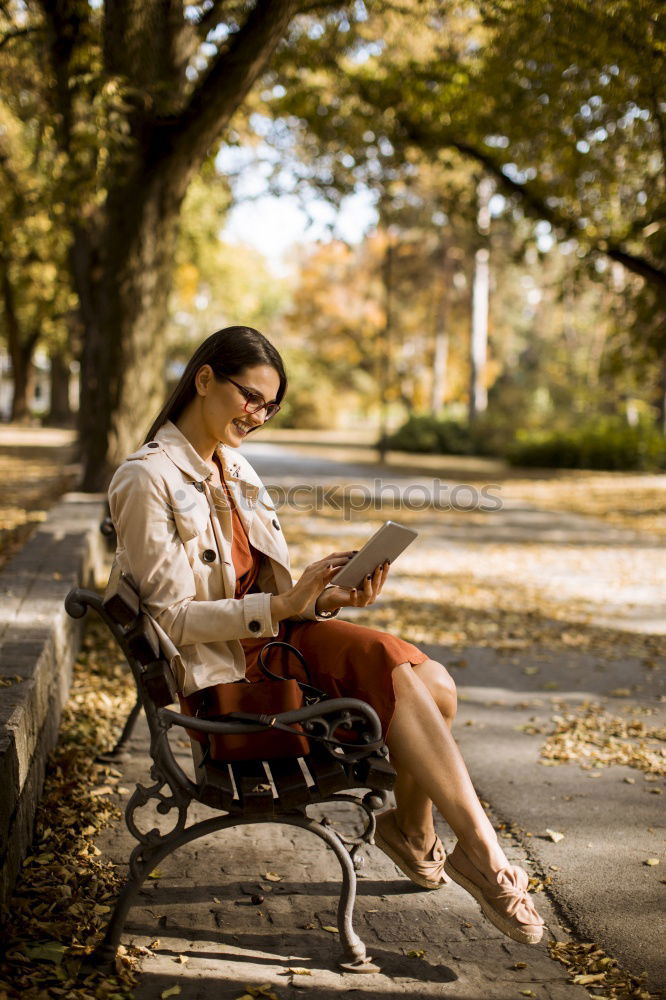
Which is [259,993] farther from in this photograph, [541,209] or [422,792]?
[541,209]

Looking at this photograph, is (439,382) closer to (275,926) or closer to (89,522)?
(89,522)

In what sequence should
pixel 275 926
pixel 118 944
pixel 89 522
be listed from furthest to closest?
1. pixel 89 522
2. pixel 275 926
3. pixel 118 944

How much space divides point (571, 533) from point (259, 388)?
10.8 metres

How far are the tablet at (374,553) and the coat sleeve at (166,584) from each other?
0.86 ft

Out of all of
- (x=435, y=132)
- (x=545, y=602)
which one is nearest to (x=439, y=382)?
(x=435, y=132)

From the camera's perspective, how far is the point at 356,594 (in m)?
3.18

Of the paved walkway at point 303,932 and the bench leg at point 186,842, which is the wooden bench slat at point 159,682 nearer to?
the bench leg at point 186,842

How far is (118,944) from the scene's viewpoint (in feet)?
9.07

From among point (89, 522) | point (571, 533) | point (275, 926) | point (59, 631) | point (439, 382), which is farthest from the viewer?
point (439, 382)

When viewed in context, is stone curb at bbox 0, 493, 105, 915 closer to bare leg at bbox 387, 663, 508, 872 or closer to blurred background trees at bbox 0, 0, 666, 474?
bare leg at bbox 387, 663, 508, 872

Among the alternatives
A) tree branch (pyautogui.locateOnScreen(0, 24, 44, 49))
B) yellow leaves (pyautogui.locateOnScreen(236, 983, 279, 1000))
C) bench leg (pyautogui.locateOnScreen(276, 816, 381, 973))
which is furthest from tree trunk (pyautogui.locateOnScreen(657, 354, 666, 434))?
yellow leaves (pyautogui.locateOnScreen(236, 983, 279, 1000))

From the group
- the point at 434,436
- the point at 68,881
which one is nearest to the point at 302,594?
the point at 68,881

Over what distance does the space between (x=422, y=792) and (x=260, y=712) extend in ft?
1.98

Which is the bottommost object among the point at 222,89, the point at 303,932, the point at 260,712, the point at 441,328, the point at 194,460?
the point at 303,932
